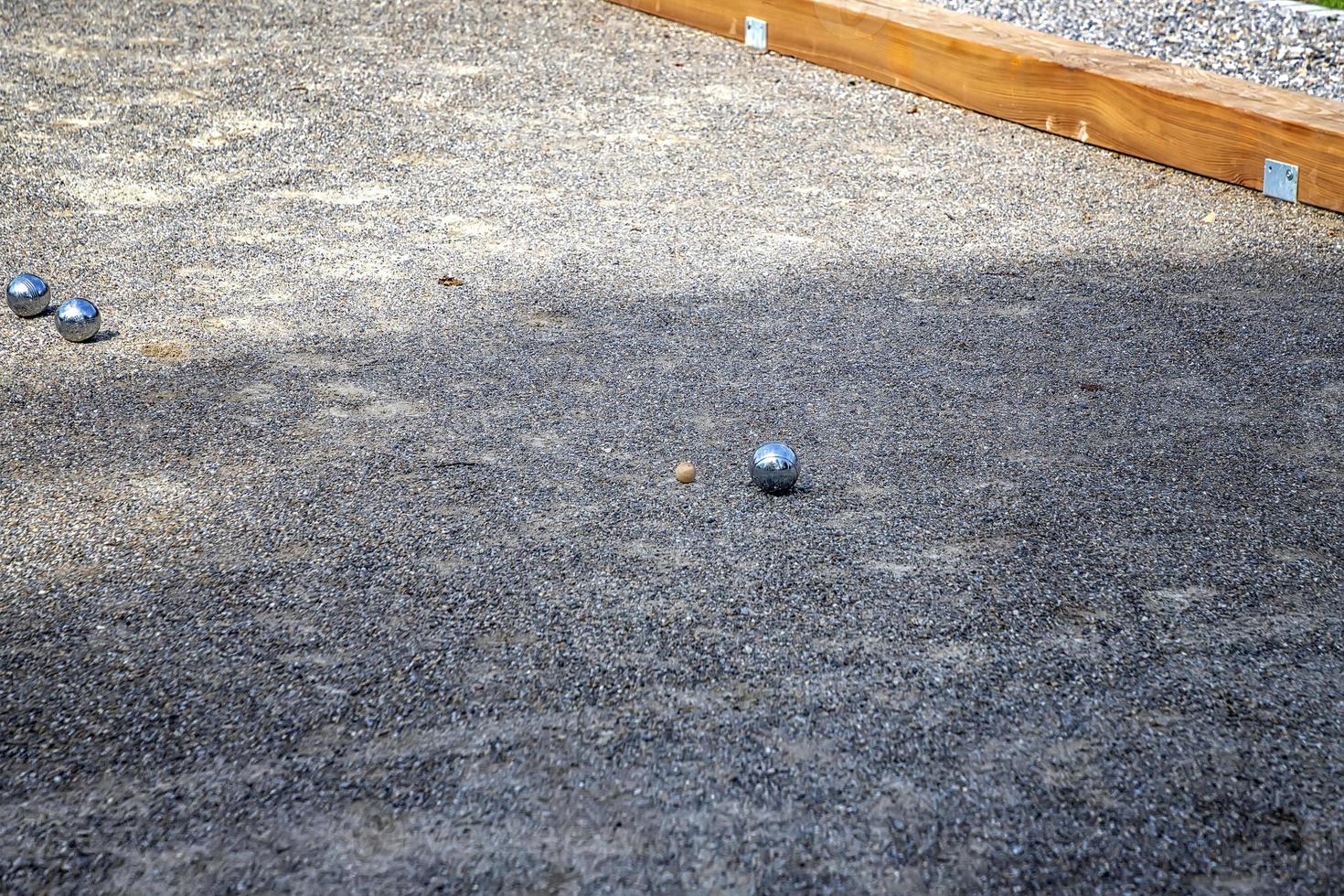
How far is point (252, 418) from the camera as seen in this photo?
155 inches

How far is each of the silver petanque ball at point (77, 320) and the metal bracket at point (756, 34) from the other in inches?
199

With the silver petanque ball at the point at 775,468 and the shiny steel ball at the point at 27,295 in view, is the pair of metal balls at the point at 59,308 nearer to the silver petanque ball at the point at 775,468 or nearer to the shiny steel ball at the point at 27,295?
the shiny steel ball at the point at 27,295

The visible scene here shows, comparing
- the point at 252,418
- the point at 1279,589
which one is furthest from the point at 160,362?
the point at 1279,589

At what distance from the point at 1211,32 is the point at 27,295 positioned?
6.91m

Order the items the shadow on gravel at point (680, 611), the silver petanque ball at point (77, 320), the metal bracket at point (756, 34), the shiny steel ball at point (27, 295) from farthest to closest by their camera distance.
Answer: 1. the metal bracket at point (756, 34)
2. the shiny steel ball at point (27, 295)
3. the silver petanque ball at point (77, 320)
4. the shadow on gravel at point (680, 611)

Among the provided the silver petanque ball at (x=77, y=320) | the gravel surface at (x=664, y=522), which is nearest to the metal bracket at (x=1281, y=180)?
the gravel surface at (x=664, y=522)

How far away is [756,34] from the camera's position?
8.23m

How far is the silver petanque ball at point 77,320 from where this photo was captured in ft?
14.4

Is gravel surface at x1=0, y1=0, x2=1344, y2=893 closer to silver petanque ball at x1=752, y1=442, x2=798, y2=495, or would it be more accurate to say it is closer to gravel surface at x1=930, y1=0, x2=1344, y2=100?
silver petanque ball at x1=752, y1=442, x2=798, y2=495

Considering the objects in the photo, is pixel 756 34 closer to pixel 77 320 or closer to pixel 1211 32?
pixel 1211 32

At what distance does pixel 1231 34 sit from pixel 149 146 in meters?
6.39

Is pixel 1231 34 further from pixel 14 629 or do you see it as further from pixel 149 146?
pixel 14 629

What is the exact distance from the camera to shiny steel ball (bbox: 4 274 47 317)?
4.59 meters

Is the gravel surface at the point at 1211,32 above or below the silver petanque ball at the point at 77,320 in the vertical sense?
above
